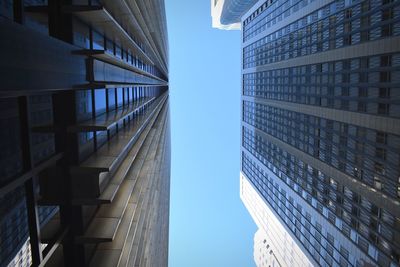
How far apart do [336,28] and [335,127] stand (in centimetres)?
1313

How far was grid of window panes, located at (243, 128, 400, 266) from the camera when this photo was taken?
3491 cm

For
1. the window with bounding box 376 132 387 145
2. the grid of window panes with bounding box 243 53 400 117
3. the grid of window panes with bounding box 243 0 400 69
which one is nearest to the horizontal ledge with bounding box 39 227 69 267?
the grid of window panes with bounding box 243 53 400 117

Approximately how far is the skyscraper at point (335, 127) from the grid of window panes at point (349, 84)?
128 mm

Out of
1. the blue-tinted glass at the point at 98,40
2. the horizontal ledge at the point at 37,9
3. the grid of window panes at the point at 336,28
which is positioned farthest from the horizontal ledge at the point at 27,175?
the grid of window panes at the point at 336,28

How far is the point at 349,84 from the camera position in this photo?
138 ft

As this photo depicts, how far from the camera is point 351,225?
42.2 m

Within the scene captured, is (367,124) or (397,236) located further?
(367,124)

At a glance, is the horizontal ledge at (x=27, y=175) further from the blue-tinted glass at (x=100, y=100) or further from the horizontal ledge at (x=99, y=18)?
the horizontal ledge at (x=99, y=18)

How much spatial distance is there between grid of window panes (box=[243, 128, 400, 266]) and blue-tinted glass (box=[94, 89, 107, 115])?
29.6 metres

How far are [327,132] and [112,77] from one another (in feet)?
124

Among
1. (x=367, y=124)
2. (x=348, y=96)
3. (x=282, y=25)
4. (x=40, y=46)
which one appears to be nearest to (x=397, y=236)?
(x=367, y=124)

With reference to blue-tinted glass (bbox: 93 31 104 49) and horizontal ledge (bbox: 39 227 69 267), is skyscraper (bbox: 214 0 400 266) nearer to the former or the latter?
blue-tinted glass (bbox: 93 31 104 49)

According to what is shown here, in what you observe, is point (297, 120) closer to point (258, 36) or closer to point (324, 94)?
point (324, 94)

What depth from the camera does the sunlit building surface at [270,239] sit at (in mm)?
61131
